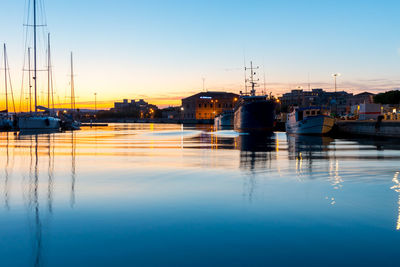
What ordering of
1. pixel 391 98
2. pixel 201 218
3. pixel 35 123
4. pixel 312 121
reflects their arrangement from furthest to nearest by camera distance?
pixel 391 98 → pixel 35 123 → pixel 312 121 → pixel 201 218

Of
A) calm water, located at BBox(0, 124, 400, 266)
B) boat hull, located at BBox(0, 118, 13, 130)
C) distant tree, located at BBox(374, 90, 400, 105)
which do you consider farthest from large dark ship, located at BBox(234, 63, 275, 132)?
distant tree, located at BBox(374, 90, 400, 105)

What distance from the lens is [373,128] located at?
2130 inches

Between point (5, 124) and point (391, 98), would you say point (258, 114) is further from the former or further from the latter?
point (391, 98)

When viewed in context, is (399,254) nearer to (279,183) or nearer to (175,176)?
(279,183)

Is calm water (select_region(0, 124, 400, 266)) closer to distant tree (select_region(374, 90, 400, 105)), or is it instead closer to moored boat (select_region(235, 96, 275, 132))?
moored boat (select_region(235, 96, 275, 132))

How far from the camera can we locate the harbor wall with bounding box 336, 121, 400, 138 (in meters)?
48.8

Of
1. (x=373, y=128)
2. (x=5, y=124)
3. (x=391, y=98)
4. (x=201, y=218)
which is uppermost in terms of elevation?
(x=391, y=98)

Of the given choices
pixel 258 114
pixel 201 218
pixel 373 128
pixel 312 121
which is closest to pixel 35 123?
pixel 258 114

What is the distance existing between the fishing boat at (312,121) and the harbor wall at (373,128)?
4315 millimetres

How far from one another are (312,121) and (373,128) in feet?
25.8

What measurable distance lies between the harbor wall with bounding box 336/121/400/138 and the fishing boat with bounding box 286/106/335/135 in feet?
14.2

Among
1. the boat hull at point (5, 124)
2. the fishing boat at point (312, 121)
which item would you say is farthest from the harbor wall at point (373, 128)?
the boat hull at point (5, 124)

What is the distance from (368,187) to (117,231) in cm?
912

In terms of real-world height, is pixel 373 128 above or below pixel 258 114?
below
